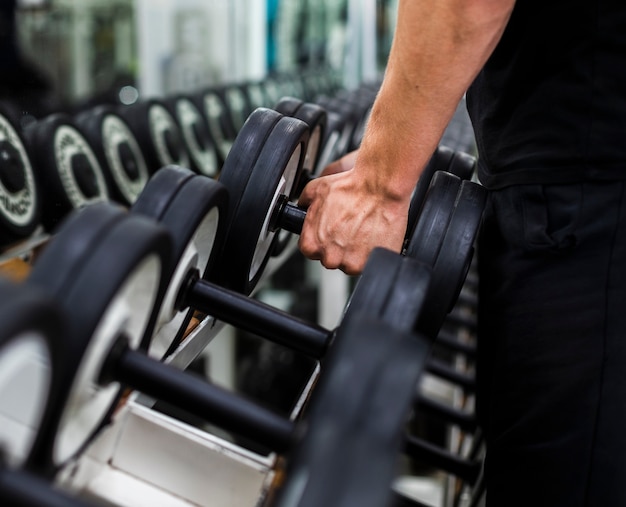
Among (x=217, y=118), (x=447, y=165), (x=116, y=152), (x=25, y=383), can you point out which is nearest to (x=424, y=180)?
(x=447, y=165)

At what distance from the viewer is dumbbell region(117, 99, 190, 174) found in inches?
65.2

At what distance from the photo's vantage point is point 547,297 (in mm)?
751

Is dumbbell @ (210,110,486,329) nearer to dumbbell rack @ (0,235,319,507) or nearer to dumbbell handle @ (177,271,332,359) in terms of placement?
dumbbell handle @ (177,271,332,359)

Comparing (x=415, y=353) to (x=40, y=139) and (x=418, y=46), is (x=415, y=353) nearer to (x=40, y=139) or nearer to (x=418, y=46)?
(x=418, y=46)

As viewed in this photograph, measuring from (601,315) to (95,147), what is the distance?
99 centimetres

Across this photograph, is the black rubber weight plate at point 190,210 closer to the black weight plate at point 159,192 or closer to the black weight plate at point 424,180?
the black weight plate at point 159,192

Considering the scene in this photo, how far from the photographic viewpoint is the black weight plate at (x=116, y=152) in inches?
55.6

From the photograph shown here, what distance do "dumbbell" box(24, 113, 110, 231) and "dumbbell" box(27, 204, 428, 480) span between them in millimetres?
741

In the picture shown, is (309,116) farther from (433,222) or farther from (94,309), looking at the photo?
(94,309)

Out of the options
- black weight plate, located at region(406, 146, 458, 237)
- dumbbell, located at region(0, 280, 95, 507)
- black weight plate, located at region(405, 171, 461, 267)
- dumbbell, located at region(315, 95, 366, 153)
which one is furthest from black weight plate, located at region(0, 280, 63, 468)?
dumbbell, located at region(315, 95, 366, 153)

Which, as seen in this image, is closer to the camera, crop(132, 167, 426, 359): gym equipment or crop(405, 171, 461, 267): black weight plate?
crop(132, 167, 426, 359): gym equipment

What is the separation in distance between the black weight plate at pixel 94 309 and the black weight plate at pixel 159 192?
0.06 metres

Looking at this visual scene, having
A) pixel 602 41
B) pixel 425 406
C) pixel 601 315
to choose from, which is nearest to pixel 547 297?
pixel 601 315

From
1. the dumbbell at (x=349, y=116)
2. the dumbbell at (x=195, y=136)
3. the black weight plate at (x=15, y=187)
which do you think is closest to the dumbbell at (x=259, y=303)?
the black weight plate at (x=15, y=187)
